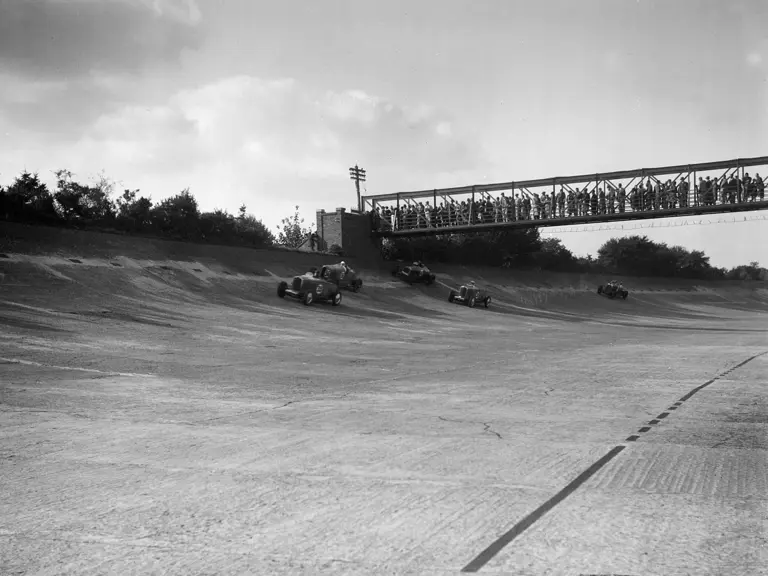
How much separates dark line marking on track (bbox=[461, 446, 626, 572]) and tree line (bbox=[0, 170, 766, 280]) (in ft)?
120

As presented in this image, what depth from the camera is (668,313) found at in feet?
210

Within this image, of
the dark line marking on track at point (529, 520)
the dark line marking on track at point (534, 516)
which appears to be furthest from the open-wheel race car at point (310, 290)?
the dark line marking on track at point (529, 520)

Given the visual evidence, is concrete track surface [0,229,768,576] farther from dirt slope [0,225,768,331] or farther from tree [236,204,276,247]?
tree [236,204,276,247]

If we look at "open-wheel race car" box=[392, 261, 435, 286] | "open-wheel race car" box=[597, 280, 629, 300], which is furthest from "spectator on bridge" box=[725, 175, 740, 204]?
"open-wheel race car" box=[597, 280, 629, 300]

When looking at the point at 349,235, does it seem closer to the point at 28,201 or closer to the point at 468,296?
the point at 468,296

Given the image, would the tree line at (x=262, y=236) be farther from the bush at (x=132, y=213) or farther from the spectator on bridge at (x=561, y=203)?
the spectator on bridge at (x=561, y=203)

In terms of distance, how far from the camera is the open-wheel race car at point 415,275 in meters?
52.6

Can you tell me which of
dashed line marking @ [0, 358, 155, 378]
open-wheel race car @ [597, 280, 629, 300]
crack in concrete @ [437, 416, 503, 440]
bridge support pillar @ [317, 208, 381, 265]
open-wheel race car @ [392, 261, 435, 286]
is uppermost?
bridge support pillar @ [317, 208, 381, 265]

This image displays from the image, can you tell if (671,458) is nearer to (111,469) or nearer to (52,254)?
(111,469)

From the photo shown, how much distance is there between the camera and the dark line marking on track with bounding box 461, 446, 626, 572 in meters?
4.16

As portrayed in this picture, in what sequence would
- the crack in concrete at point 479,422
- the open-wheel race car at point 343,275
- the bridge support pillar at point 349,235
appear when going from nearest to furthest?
the crack in concrete at point 479,422
the open-wheel race car at point 343,275
the bridge support pillar at point 349,235

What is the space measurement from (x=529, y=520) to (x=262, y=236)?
60.2 meters

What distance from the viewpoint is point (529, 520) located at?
4.90 m

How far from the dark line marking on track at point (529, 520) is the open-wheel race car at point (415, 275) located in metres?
45.8
